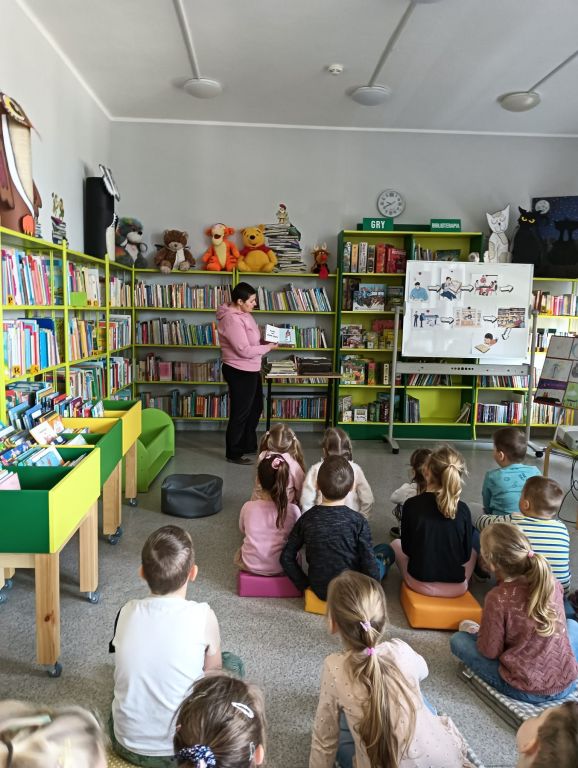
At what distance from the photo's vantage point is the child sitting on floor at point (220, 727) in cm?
91

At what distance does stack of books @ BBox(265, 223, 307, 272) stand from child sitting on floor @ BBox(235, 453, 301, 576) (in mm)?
3650

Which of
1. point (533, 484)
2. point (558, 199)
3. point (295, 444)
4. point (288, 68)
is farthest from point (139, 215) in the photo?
point (533, 484)

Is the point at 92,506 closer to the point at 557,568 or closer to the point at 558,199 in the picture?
the point at 557,568

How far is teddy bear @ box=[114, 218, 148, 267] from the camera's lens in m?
5.84

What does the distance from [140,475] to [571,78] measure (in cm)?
451

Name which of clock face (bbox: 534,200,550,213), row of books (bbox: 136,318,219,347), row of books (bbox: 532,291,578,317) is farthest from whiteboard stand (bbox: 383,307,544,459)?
row of books (bbox: 136,318,219,347)

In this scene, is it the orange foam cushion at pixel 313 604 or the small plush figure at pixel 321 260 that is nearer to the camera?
the orange foam cushion at pixel 313 604

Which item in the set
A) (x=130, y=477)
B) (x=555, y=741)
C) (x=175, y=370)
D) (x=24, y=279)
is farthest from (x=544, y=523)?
(x=175, y=370)

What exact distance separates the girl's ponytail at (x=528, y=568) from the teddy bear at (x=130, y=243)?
484 centimetres

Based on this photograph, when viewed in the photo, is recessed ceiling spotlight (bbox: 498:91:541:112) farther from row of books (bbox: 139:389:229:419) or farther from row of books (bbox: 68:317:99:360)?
row of books (bbox: 68:317:99:360)

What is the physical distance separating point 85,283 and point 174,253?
184cm

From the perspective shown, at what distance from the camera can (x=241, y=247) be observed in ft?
20.2

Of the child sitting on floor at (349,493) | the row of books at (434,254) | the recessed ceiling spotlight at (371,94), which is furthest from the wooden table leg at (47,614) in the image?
the row of books at (434,254)

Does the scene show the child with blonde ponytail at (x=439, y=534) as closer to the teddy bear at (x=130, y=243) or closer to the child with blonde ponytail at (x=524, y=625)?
the child with blonde ponytail at (x=524, y=625)
